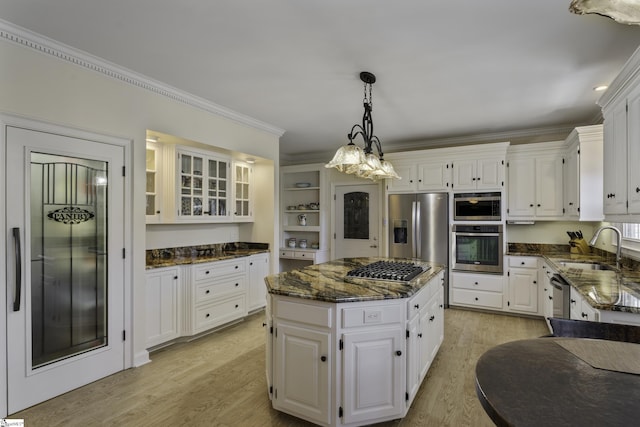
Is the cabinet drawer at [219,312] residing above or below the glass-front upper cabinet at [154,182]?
below

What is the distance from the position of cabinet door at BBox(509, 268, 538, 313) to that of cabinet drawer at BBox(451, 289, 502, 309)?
167 mm

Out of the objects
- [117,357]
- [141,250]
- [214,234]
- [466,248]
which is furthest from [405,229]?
[117,357]

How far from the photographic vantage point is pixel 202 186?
402cm

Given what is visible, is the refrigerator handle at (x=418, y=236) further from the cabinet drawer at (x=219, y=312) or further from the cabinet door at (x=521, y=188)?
the cabinet drawer at (x=219, y=312)

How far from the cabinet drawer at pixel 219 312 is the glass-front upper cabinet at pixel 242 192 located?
1.12 m

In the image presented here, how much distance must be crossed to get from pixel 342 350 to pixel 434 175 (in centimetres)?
367

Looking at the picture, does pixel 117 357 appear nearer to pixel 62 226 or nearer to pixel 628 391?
pixel 62 226

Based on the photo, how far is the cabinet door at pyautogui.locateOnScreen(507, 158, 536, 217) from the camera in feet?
15.1

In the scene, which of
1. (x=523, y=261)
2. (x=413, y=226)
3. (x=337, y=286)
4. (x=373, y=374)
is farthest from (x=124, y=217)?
(x=523, y=261)

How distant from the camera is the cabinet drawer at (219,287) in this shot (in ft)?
12.1

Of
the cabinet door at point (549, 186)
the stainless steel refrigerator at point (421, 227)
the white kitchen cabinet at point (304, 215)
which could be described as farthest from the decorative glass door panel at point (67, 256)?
the cabinet door at point (549, 186)

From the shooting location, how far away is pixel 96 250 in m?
2.79

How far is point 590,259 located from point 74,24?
17.3 ft

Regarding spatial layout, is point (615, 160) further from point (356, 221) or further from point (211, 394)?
point (356, 221)
